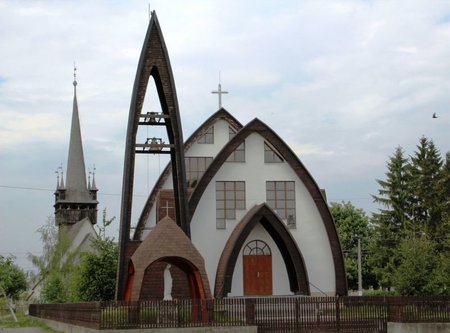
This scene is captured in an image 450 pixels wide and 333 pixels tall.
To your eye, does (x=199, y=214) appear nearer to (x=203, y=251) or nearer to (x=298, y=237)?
(x=203, y=251)

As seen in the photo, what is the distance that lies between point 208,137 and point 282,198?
7244 mm

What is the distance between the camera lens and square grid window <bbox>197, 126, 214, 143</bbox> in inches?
1861

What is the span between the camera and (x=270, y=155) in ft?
140

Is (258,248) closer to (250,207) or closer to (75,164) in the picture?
(250,207)

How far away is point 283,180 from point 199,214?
16.4 feet

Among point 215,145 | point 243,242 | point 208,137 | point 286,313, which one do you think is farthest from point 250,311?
point 208,137

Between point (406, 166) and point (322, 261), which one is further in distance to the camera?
point (406, 166)

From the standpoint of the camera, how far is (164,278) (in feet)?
130

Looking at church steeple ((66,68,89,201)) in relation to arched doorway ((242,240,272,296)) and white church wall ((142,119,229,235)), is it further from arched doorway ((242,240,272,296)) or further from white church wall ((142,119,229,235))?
arched doorway ((242,240,272,296))

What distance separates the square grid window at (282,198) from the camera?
42.4m

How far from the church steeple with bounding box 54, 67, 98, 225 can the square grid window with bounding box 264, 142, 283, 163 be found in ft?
192

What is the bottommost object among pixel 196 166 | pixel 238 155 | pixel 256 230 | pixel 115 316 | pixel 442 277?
pixel 115 316

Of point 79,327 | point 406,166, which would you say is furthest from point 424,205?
point 79,327

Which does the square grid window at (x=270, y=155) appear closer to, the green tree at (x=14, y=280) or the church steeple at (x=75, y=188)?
the green tree at (x=14, y=280)
